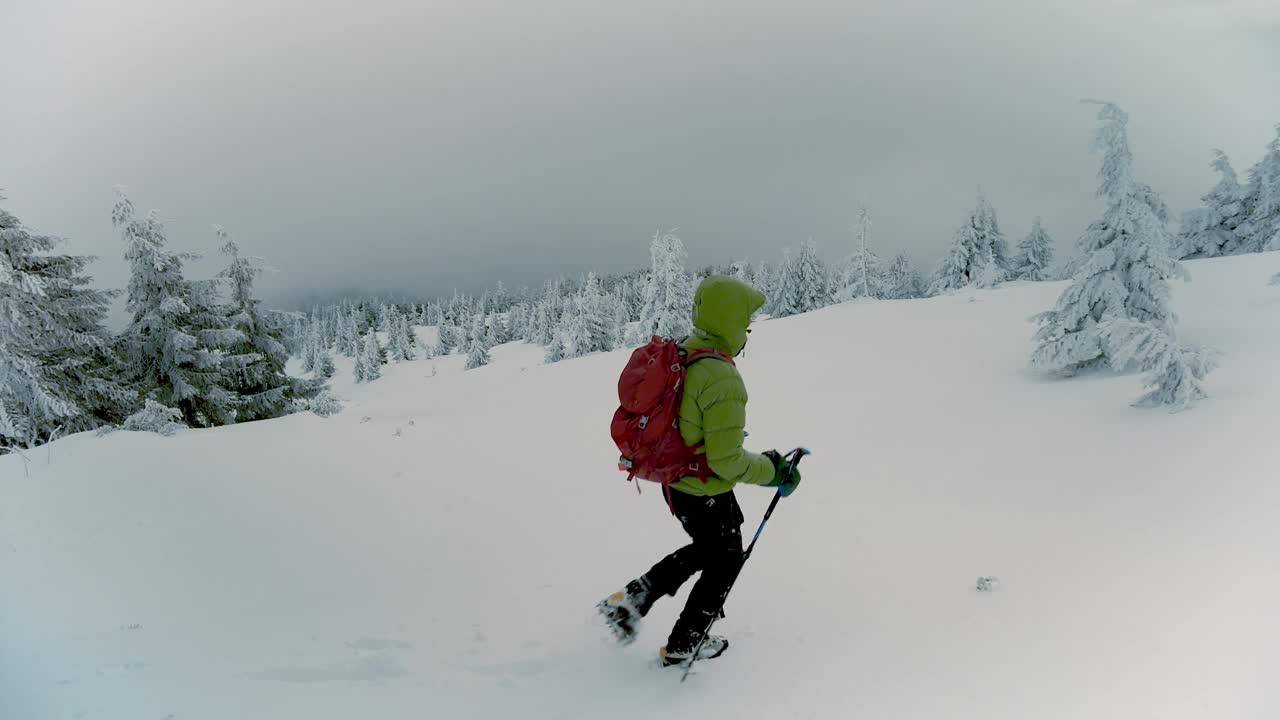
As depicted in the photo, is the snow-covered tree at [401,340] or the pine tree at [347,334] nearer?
the snow-covered tree at [401,340]

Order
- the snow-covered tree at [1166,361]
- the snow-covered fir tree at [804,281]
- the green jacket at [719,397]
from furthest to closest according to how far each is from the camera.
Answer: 1. the snow-covered fir tree at [804,281]
2. the snow-covered tree at [1166,361]
3. the green jacket at [719,397]

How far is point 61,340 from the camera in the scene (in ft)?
44.8

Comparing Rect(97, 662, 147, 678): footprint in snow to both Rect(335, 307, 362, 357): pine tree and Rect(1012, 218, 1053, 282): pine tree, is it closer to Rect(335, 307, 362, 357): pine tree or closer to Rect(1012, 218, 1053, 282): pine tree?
Rect(1012, 218, 1053, 282): pine tree

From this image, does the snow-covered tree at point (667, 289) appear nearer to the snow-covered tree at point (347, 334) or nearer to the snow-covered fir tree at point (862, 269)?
the snow-covered fir tree at point (862, 269)

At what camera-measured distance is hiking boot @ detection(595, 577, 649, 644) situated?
3625mm

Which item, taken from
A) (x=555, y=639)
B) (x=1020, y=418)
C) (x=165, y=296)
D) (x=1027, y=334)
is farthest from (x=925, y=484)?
(x=165, y=296)

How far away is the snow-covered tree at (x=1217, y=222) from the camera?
28.0 metres

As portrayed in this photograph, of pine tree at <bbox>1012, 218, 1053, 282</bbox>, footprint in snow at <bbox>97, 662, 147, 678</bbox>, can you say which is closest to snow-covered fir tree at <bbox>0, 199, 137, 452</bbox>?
footprint in snow at <bbox>97, 662, 147, 678</bbox>

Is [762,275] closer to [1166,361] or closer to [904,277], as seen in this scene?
[904,277]

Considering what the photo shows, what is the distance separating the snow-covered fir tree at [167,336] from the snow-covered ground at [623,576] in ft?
25.5

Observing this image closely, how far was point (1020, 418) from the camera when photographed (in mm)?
9727

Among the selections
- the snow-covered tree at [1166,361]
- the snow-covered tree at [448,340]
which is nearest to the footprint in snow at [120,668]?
the snow-covered tree at [1166,361]

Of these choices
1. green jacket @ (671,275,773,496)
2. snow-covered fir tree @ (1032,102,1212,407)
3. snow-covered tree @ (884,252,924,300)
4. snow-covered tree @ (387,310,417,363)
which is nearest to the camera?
green jacket @ (671,275,773,496)

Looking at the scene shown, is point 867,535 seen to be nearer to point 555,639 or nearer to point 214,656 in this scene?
point 555,639
